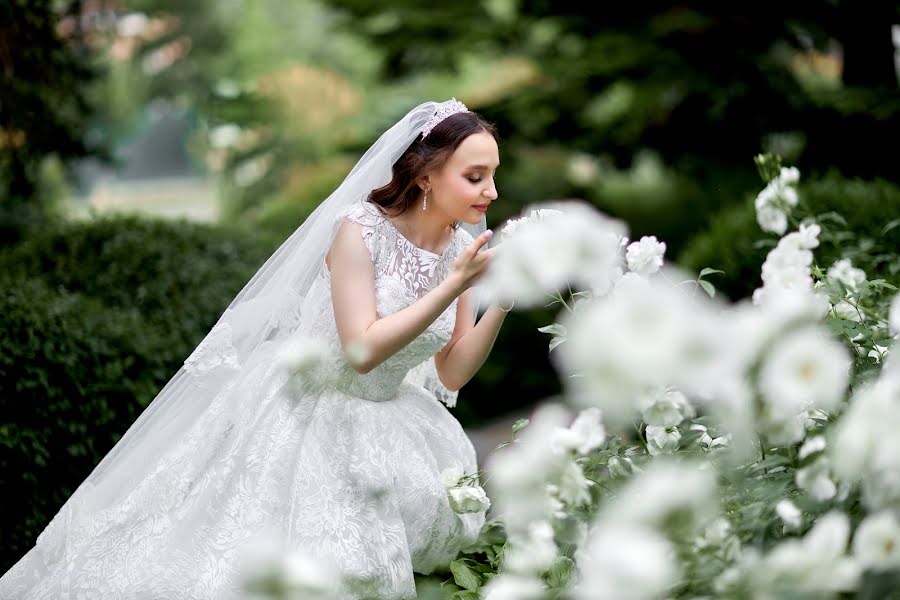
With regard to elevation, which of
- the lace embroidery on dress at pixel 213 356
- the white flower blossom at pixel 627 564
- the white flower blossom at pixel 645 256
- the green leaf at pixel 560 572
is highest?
the white flower blossom at pixel 627 564

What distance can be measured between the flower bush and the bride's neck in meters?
0.88

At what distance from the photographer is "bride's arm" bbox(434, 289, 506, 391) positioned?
2715mm

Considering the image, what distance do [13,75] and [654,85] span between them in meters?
3.93

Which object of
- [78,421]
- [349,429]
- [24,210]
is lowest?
[24,210]

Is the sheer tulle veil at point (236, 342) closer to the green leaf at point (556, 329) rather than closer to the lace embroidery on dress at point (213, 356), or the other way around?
the lace embroidery on dress at point (213, 356)

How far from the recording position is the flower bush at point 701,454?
1.15 meters

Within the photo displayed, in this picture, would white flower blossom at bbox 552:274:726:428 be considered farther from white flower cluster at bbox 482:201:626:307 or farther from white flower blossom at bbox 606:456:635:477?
white flower blossom at bbox 606:456:635:477

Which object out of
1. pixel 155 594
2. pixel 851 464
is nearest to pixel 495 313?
pixel 155 594

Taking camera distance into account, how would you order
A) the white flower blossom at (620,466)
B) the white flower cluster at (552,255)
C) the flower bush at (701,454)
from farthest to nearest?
1. the white flower blossom at (620,466)
2. the white flower cluster at (552,255)
3. the flower bush at (701,454)

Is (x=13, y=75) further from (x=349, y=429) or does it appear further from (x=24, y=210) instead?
(x=349, y=429)

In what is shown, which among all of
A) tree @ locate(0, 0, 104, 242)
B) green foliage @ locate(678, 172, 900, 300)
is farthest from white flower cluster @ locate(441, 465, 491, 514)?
tree @ locate(0, 0, 104, 242)

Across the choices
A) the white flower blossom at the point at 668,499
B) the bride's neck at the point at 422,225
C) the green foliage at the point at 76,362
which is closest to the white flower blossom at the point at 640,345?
the white flower blossom at the point at 668,499

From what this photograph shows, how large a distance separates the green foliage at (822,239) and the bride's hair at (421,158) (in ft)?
5.28

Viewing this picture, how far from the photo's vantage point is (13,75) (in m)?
5.77
